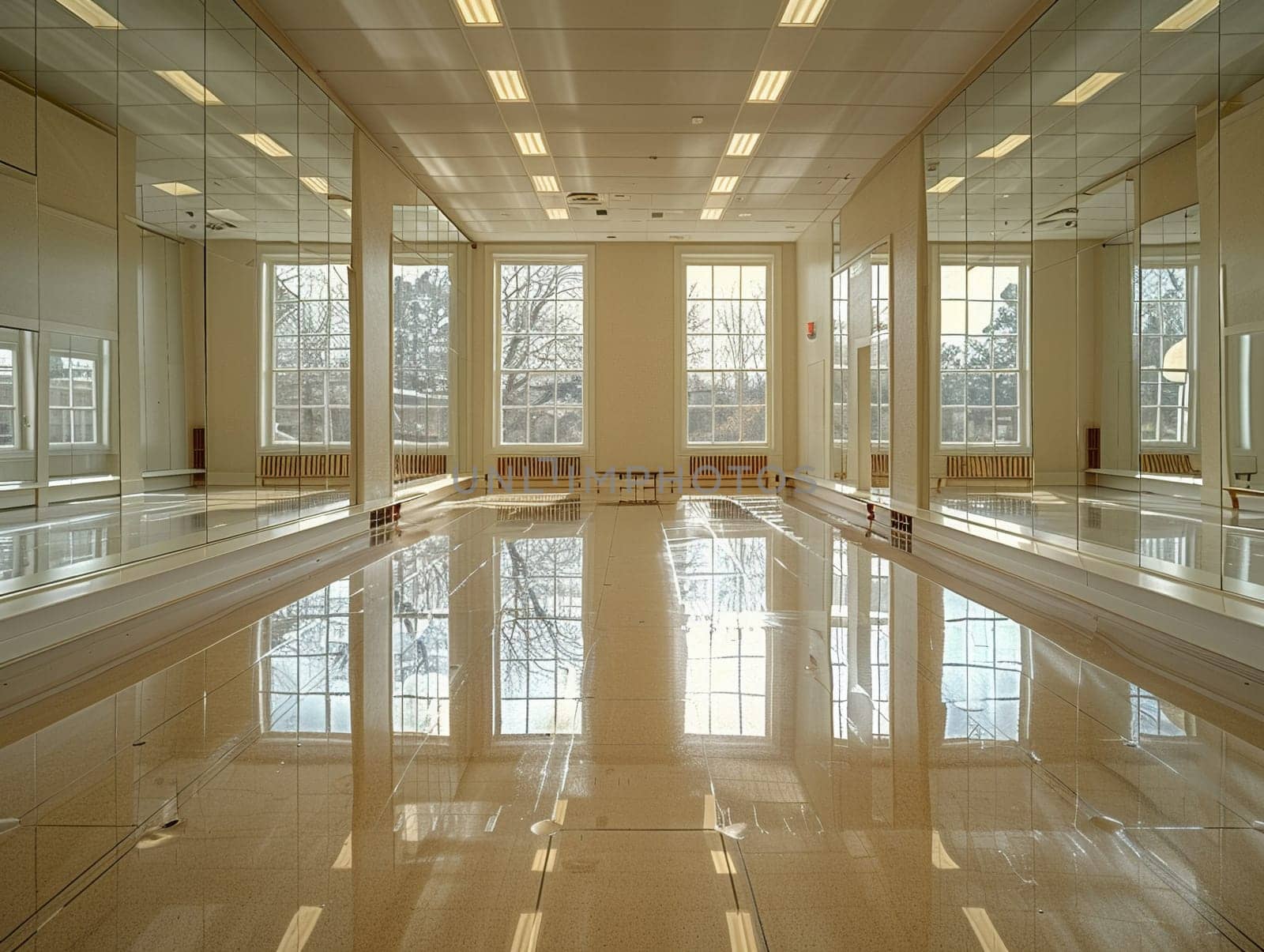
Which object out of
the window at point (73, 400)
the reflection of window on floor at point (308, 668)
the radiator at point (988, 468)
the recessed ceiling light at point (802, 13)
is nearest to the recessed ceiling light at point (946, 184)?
the recessed ceiling light at point (802, 13)

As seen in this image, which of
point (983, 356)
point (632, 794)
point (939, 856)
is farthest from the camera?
point (983, 356)

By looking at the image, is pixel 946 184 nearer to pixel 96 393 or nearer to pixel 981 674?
pixel 981 674

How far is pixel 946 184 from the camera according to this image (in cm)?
1110

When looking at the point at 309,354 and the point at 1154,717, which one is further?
the point at 309,354

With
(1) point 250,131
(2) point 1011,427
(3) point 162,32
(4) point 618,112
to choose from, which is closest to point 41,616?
(3) point 162,32

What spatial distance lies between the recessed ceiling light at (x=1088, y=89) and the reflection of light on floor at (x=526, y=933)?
7442 millimetres

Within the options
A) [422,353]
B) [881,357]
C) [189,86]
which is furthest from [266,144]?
[881,357]

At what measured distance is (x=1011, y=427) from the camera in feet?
29.8

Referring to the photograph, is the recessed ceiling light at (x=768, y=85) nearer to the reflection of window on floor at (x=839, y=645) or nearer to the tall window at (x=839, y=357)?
the tall window at (x=839, y=357)

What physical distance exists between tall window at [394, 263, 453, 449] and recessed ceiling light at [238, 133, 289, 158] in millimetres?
4320

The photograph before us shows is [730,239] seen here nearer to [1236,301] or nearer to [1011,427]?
[1011,427]

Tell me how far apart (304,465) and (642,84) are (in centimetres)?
593

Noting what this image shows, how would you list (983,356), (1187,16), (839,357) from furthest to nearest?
(839,357) → (983,356) → (1187,16)

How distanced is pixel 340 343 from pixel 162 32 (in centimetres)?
463
